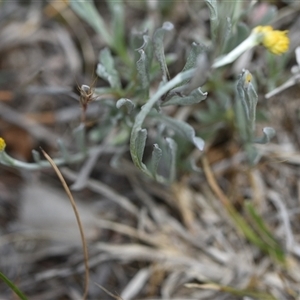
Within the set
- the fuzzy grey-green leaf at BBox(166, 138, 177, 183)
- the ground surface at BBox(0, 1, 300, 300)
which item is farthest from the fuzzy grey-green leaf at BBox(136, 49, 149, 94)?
the ground surface at BBox(0, 1, 300, 300)

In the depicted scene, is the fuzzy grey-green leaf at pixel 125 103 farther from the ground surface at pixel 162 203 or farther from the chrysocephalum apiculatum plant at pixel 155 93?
the ground surface at pixel 162 203

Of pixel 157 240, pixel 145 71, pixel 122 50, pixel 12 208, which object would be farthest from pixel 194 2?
pixel 12 208

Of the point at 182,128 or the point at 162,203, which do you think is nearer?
the point at 182,128

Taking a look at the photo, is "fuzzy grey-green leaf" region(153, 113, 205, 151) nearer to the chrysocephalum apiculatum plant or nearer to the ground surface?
the chrysocephalum apiculatum plant

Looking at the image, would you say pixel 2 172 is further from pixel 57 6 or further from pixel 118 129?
pixel 57 6

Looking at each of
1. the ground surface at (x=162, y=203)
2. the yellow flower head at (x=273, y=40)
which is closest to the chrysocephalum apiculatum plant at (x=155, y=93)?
the yellow flower head at (x=273, y=40)

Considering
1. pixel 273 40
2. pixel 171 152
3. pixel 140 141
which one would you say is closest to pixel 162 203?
pixel 171 152

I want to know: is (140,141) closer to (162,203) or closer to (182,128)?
(182,128)

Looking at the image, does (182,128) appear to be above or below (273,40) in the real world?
below
